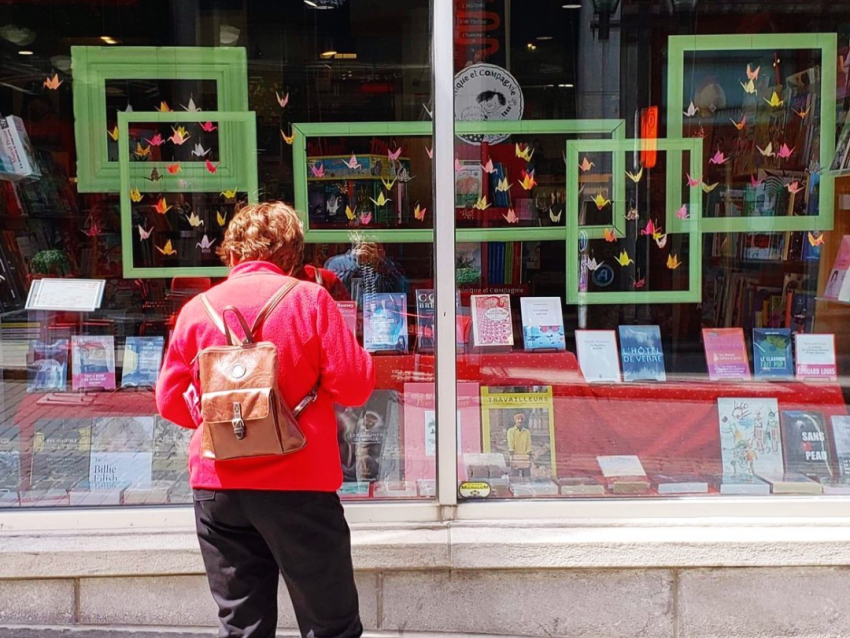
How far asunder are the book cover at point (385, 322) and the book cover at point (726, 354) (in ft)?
4.56

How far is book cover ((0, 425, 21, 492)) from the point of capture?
154 inches

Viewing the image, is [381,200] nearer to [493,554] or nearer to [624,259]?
[624,259]

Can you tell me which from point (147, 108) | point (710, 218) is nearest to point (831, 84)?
point (710, 218)

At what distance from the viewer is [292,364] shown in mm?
2654

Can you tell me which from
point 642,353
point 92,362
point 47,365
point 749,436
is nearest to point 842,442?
point 749,436

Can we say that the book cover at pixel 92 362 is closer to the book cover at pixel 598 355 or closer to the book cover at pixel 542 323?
the book cover at pixel 542 323

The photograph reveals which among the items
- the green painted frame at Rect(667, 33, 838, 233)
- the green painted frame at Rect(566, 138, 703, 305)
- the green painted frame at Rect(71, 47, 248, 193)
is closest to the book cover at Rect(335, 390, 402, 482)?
the green painted frame at Rect(566, 138, 703, 305)

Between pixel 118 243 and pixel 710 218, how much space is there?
8.87ft

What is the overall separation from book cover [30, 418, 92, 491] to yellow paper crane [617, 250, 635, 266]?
8.11 feet

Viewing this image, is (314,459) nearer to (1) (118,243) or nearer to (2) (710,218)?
(1) (118,243)

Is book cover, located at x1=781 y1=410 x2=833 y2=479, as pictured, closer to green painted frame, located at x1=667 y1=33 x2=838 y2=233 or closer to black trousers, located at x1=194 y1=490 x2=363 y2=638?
green painted frame, located at x1=667 y1=33 x2=838 y2=233

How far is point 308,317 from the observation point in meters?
2.67

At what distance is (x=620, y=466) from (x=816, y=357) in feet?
3.52

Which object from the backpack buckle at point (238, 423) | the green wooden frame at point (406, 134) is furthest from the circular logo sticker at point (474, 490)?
the backpack buckle at point (238, 423)
